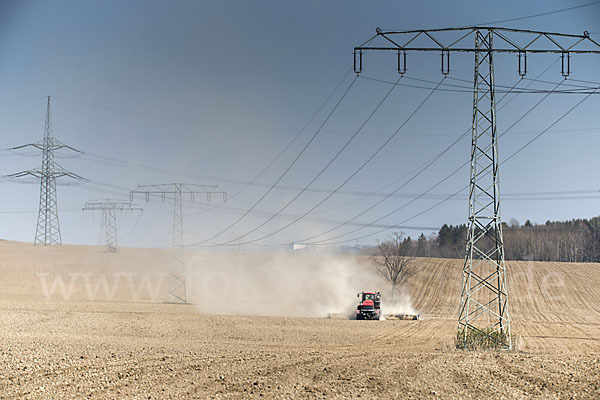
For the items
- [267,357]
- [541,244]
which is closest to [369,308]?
[267,357]

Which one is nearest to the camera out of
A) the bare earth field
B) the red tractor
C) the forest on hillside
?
the bare earth field

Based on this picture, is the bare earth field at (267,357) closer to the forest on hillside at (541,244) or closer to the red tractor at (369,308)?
the red tractor at (369,308)

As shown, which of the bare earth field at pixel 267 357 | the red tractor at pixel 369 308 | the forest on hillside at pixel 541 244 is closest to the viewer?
the bare earth field at pixel 267 357

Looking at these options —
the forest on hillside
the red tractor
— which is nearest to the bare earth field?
the red tractor

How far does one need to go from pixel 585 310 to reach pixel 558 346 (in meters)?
39.0

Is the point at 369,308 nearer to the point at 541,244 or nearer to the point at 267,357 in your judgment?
the point at 267,357

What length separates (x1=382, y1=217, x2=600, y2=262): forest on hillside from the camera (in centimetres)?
14262

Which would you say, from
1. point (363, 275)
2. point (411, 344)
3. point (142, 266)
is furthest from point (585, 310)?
point (142, 266)

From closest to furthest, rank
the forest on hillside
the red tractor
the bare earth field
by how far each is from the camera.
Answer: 1. the bare earth field
2. the red tractor
3. the forest on hillside

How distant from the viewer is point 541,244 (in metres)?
154

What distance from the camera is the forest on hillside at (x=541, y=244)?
5615 inches

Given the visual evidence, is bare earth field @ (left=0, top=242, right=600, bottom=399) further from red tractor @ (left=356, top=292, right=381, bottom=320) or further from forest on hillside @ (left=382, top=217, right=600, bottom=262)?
forest on hillside @ (left=382, top=217, right=600, bottom=262)

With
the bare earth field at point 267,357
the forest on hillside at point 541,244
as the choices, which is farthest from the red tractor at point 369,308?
the forest on hillside at point 541,244

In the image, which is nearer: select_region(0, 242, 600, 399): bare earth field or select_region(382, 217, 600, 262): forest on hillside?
select_region(0, 242, 600, 399): bare earth field
